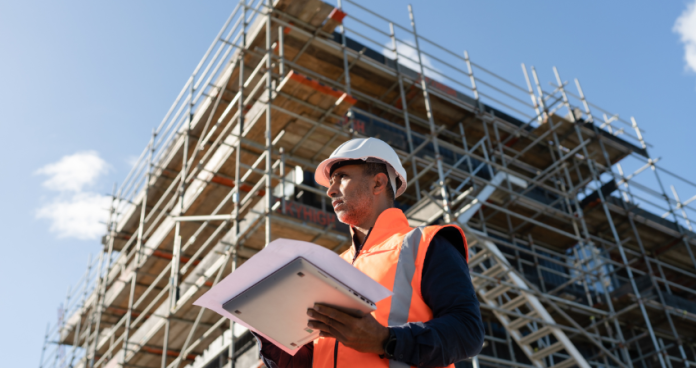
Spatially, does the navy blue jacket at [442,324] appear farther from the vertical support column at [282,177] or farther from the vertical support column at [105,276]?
the vertical support column at [105,276]

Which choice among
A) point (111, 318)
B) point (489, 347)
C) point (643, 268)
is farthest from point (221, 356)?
point (643, 268)

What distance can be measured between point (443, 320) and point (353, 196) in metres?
0.75

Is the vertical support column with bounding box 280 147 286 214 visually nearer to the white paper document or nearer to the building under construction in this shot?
the building under construction

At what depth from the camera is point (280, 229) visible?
9.84 metres

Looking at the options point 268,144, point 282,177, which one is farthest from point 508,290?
point 268,144

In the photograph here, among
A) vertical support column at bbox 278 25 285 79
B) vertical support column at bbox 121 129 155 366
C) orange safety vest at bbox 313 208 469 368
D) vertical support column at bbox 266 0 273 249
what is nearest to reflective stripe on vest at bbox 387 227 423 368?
orange safety vest at bbox 313 208 469 368

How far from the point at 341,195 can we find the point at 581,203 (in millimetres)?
14741

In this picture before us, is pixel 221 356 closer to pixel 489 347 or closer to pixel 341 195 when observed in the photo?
pixel 489 347

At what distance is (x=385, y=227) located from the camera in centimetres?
248

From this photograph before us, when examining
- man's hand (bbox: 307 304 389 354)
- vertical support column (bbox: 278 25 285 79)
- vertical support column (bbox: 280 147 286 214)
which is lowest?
man's hand (bbox: 307 304 389 354)

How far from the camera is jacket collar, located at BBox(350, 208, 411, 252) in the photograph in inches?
96.7

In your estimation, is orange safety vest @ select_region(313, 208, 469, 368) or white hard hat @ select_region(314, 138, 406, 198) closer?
orange safety vest @ select_region(313, 208, 469, 368)

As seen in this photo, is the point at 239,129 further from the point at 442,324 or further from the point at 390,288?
the point at 442,324

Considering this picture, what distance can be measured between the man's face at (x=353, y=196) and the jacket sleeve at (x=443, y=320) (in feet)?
1.41
